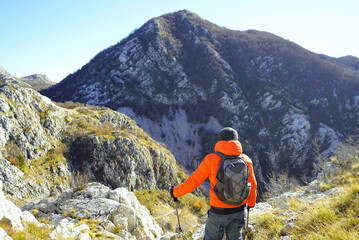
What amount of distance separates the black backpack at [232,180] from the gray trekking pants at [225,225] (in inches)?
16.3

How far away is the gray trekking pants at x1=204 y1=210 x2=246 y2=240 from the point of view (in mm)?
3836

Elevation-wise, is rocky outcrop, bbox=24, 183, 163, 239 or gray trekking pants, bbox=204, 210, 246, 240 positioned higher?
gray trekking pants, bbox=204, 210, 246, 240

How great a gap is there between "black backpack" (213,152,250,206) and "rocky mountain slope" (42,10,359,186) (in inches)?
2555

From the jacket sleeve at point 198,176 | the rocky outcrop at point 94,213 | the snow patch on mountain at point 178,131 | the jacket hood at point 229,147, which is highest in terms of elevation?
the jacket hood at point 229,147

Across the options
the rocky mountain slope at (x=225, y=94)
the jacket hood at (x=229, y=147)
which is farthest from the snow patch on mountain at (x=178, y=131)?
the jacket hood at (x=229, y=147)

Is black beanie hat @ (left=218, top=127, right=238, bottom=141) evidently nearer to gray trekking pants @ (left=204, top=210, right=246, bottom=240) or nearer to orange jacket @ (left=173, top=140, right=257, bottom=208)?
orange jacket @ (left=173, top=140, right=257, bottom=208)

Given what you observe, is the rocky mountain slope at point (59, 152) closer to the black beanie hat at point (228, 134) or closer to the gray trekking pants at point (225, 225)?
the gray trekking pants at point (225, 225)

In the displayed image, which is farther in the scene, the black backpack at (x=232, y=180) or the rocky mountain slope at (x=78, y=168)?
the rocky mountain slope at (x=78, y=168)

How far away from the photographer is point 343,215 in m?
4.00

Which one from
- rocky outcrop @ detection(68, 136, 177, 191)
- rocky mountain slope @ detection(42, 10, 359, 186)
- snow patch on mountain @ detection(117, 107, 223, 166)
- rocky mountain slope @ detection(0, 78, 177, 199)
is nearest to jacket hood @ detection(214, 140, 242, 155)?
rocky mountain slope @ detection(0, 78, 177, 199)

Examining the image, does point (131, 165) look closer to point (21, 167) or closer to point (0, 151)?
point (21, 167)

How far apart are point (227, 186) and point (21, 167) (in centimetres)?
2833

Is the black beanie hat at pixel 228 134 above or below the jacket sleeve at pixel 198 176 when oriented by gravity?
above

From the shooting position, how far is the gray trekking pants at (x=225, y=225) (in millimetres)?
3836
